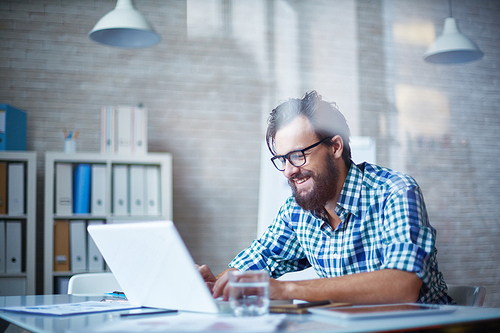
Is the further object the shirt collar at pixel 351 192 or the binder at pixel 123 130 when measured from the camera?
the binder at pixel 123 130

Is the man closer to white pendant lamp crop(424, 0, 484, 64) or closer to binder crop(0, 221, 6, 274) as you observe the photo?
binder crop(0, 221, 6, 274)

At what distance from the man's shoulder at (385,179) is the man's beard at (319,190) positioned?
10cm

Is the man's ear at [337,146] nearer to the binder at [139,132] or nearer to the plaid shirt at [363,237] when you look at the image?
the plaid shirt at [363,237]

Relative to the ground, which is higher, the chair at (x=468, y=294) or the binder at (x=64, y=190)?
the binder at (x=64, y=190)

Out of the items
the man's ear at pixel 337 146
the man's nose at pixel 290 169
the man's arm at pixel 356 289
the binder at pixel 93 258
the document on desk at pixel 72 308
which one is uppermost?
the man's ear at pixel 337 146

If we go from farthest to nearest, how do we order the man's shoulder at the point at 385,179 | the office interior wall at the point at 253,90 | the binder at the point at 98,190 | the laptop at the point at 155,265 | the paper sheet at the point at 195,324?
the office interior wall at the point at 253,90 → the binder at the point at 98,190 → the man's shoulder at the point at 385,179 → the laptop at the point at 155,265 → the paper sheet at the point at 195,324

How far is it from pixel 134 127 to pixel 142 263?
190 cm

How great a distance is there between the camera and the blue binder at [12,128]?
2621mm

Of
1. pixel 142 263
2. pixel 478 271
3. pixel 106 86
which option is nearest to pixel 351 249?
pixel 142 263

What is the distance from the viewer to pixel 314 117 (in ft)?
4.99

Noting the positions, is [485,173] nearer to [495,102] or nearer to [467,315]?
[495,102]

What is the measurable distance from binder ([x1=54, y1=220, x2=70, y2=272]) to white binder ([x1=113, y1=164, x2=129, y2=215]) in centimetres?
→ 28

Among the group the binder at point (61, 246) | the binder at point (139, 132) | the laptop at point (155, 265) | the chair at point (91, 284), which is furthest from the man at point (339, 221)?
the binder at point (61, 246)

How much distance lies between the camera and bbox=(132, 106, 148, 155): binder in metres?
2.76
